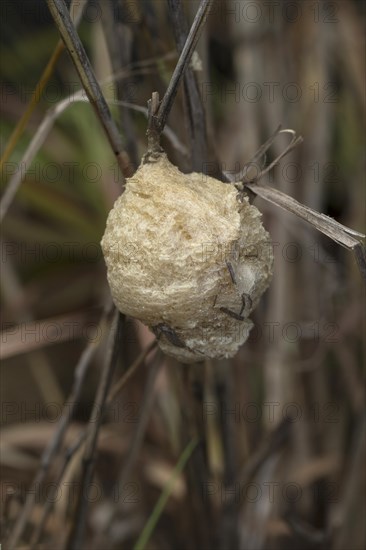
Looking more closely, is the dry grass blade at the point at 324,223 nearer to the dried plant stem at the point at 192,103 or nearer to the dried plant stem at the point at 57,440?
the dried plant stem at the point at 192,103

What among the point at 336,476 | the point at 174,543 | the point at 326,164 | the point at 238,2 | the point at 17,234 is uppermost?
the point at 238,2

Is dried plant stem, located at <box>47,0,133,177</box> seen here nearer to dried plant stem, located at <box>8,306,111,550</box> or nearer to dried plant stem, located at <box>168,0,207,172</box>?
dried plant stem, located at <box>168,0,207,172</box>

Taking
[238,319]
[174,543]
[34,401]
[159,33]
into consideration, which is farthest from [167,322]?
[34,401]

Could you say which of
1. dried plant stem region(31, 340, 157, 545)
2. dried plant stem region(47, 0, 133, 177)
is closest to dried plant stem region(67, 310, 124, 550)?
dried plant stem region(31, 340, 157, 545)

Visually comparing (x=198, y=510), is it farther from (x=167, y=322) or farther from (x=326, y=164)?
(x=326, y=164)

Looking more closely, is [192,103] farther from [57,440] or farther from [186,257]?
[57,440]

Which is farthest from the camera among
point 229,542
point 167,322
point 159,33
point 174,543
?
point 174,543

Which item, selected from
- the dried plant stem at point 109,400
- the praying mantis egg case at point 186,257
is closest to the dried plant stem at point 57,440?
the dried plant stem at point 109,400
